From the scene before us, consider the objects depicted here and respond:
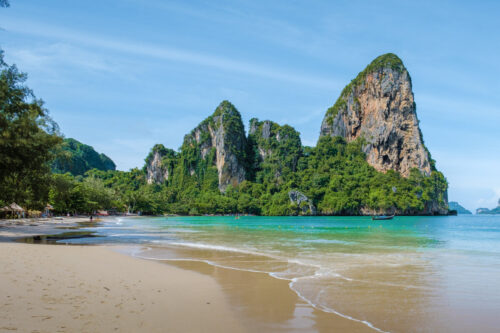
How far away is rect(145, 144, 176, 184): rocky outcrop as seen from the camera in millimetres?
151250

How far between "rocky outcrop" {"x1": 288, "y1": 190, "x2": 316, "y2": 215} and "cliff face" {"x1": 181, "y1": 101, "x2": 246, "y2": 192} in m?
30.9

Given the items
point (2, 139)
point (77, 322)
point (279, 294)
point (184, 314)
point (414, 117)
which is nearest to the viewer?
point (77, 322)

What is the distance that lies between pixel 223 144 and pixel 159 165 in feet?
113

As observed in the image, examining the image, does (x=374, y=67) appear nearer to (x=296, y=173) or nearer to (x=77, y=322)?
(x=296, y=173)

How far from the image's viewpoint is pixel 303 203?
383 ft

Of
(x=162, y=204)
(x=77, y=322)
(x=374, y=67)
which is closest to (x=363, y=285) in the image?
(x=77, y=322)

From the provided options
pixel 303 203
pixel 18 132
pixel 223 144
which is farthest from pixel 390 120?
pixel 18 132

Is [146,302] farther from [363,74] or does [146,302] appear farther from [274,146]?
[274,146]

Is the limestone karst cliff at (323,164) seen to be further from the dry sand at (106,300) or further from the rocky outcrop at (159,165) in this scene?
the dry sand at (106,300)

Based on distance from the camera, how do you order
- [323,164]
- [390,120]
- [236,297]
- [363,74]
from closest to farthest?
[236,297]
[390,120]
[363,74]
[323,164]

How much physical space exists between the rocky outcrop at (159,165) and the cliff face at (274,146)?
35634 mm

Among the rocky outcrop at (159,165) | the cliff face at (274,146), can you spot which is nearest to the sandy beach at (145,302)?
the cliff face at (274,146)

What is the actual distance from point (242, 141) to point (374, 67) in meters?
57.2

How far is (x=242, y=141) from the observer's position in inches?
5758
